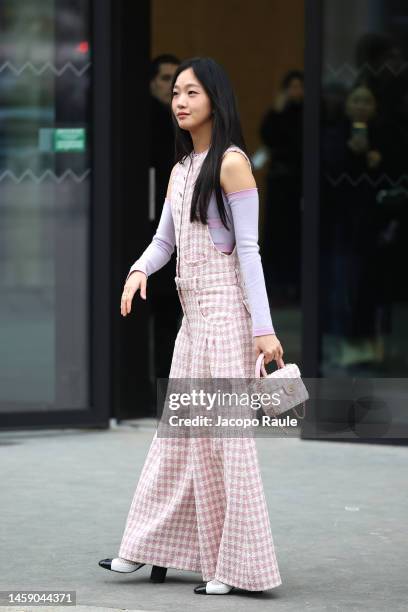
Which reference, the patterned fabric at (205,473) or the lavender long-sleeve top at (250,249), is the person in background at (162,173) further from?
the lavender long-sleeve top at (250,249)

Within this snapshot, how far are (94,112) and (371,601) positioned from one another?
4.37 metres

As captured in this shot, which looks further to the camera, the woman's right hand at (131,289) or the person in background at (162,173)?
the person in background at (162,173)

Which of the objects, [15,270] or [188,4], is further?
[188,4]

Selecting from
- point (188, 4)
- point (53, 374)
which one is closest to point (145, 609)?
point (53, 374)

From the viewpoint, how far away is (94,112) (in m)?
8.99

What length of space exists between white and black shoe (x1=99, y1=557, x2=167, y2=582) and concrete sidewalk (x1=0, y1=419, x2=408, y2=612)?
4 cm

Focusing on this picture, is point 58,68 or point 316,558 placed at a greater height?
point 58,68

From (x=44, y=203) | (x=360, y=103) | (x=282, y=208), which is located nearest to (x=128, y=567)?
(x=44, y=203)

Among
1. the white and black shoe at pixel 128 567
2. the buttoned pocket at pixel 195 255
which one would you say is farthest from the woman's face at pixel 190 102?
the white and black shoe at pixel 128 567

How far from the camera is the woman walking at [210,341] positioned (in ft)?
17.6

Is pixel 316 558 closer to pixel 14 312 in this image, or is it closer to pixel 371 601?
pixel 371 601

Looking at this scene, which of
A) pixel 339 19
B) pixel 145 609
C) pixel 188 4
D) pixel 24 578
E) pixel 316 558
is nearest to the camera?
pixel 145 609

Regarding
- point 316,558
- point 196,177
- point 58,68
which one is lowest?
point 316,558

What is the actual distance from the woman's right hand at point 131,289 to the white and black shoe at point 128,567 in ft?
2.99
